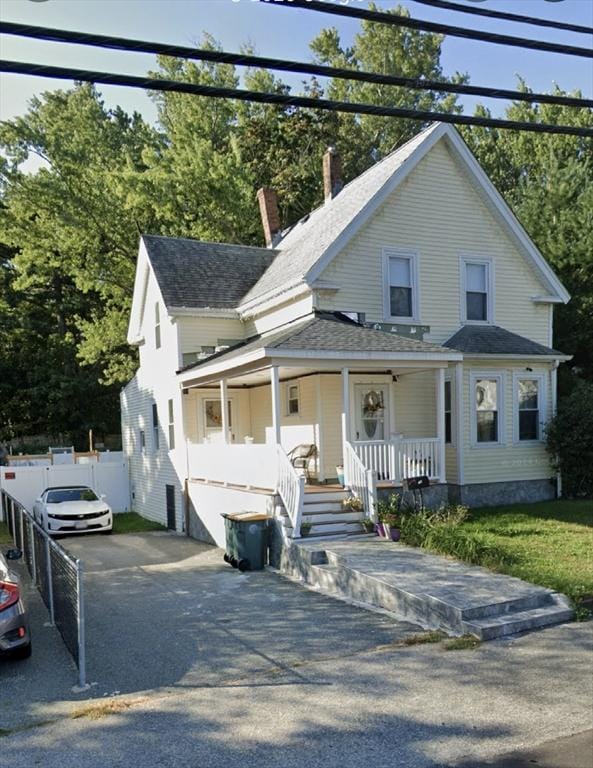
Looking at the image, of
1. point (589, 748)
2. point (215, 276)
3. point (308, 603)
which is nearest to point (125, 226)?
point (215, 276)

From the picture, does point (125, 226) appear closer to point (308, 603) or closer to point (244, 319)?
point (244, 319)

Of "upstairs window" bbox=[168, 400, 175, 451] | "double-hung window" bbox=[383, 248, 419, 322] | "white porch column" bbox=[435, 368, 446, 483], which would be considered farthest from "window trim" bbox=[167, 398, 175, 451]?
"white porch column" bbox=[435, 368, 446, 483]

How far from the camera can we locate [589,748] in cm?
495

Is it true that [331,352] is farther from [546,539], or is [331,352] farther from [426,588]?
[426,588]

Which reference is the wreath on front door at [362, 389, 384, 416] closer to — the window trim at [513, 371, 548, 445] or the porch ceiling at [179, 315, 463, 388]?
the porch ceiling at [179, 315, 463, 388]

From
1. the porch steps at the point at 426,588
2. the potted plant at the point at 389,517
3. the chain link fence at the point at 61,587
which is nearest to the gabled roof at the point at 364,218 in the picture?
the potted plant at the point at 389,517

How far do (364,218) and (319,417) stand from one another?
5.16 m

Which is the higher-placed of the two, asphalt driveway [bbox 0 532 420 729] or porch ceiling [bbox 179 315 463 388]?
porch ceiling [bbox 179 315 463 388]

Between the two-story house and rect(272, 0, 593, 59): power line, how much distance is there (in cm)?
758

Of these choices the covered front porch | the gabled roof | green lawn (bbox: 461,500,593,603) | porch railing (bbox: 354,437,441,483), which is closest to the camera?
green lawn (bbox: 461,500,593,603)

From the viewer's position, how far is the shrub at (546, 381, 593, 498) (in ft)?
53.5

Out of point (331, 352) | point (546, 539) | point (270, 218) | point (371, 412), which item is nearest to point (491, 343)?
point (371, 412)

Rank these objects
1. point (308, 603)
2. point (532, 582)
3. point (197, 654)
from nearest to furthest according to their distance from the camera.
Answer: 1. point (197, 654)
2. point (532, 582)
3. point (308, 603)

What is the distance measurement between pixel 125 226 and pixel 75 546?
18.5 meters
